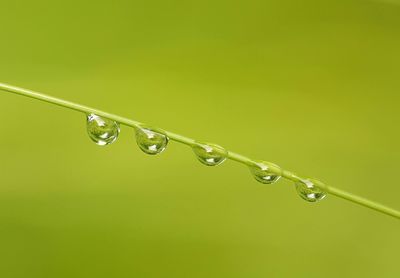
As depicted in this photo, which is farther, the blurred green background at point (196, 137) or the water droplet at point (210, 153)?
the blurred green background at point (196, 137)

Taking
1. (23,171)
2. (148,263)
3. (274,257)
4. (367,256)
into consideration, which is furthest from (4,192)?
(367,256)

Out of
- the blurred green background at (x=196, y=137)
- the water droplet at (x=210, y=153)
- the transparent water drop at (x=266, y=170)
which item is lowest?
the transparent water drop at (x=266, y=170)

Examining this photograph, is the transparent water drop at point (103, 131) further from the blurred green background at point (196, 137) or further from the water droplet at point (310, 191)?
the blurred green background at point (196, 137)

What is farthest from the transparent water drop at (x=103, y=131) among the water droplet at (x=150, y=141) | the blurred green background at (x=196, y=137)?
the blurred green background at (x=196, y=137)

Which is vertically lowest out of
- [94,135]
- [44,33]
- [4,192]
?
[94,135]

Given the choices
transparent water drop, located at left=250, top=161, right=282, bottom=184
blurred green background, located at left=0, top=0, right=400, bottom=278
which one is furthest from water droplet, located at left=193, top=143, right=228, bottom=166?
blurred green background, located at left=0, top=0, right=400, bottom=278

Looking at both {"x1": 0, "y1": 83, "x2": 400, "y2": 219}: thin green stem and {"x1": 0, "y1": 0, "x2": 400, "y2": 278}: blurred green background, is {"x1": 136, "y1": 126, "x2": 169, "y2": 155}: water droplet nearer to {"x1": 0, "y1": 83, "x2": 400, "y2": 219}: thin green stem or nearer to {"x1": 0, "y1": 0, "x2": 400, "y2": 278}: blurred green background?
{"x1": 0, "y1": 83, "x2": 400, "y2": 219}: thin green stem

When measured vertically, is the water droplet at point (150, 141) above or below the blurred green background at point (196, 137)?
below

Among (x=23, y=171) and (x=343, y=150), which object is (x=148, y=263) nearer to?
(x=23, y=171)
